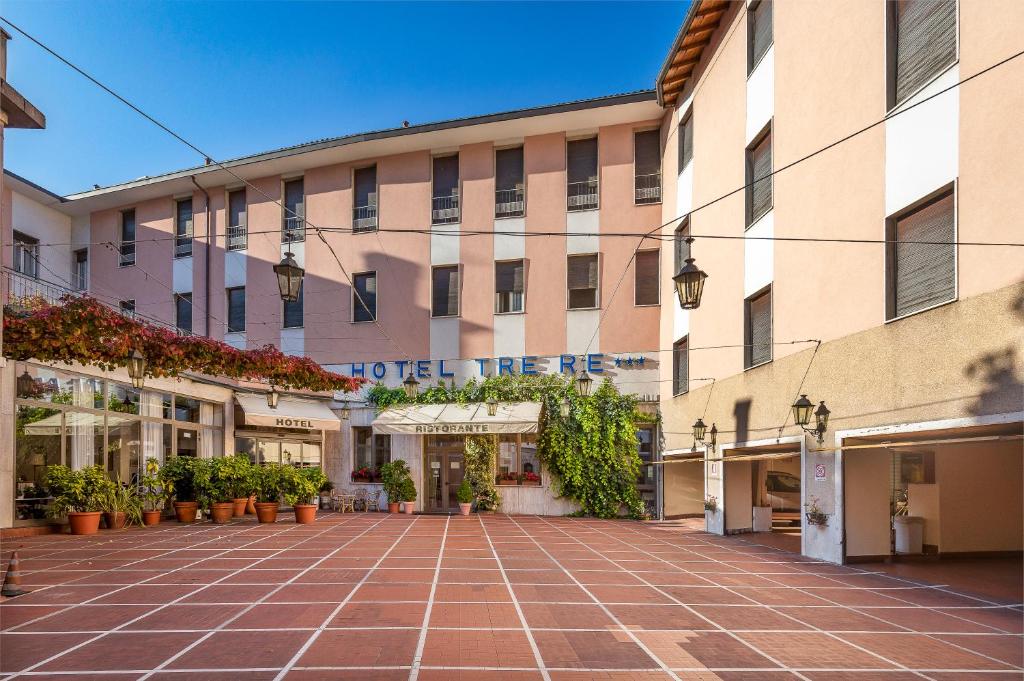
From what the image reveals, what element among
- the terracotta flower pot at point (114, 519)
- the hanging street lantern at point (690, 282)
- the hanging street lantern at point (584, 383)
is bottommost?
the terracotta flower pot at point (114, 519)

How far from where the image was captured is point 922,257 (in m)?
8.74

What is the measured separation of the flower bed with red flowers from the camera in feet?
38.0

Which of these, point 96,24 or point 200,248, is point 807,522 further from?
point 200,248

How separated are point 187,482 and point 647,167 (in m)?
14.6

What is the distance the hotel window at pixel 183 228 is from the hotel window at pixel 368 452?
874cm

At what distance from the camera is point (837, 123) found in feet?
34.2

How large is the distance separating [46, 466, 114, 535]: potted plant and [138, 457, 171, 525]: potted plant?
1436 millimetres

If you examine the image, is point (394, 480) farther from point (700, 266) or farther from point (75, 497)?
point (700, 266)

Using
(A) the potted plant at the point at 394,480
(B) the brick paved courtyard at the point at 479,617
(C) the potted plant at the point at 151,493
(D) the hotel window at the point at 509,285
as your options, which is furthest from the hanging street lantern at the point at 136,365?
(D) the hotel window at the point at 509,285

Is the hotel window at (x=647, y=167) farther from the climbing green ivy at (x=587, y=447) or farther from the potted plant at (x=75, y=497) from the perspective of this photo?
the potted plant at (x=75, y=497)

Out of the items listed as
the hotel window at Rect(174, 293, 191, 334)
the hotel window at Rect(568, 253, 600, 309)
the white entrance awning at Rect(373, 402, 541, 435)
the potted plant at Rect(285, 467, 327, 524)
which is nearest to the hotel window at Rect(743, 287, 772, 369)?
the white entrance awning at Rect(373, 402, 541, 435)

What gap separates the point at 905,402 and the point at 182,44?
33.5 feet

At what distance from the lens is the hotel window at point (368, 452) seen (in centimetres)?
2097

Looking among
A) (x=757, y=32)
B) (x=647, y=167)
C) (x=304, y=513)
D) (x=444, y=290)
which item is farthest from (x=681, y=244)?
(x=304, y=513)
